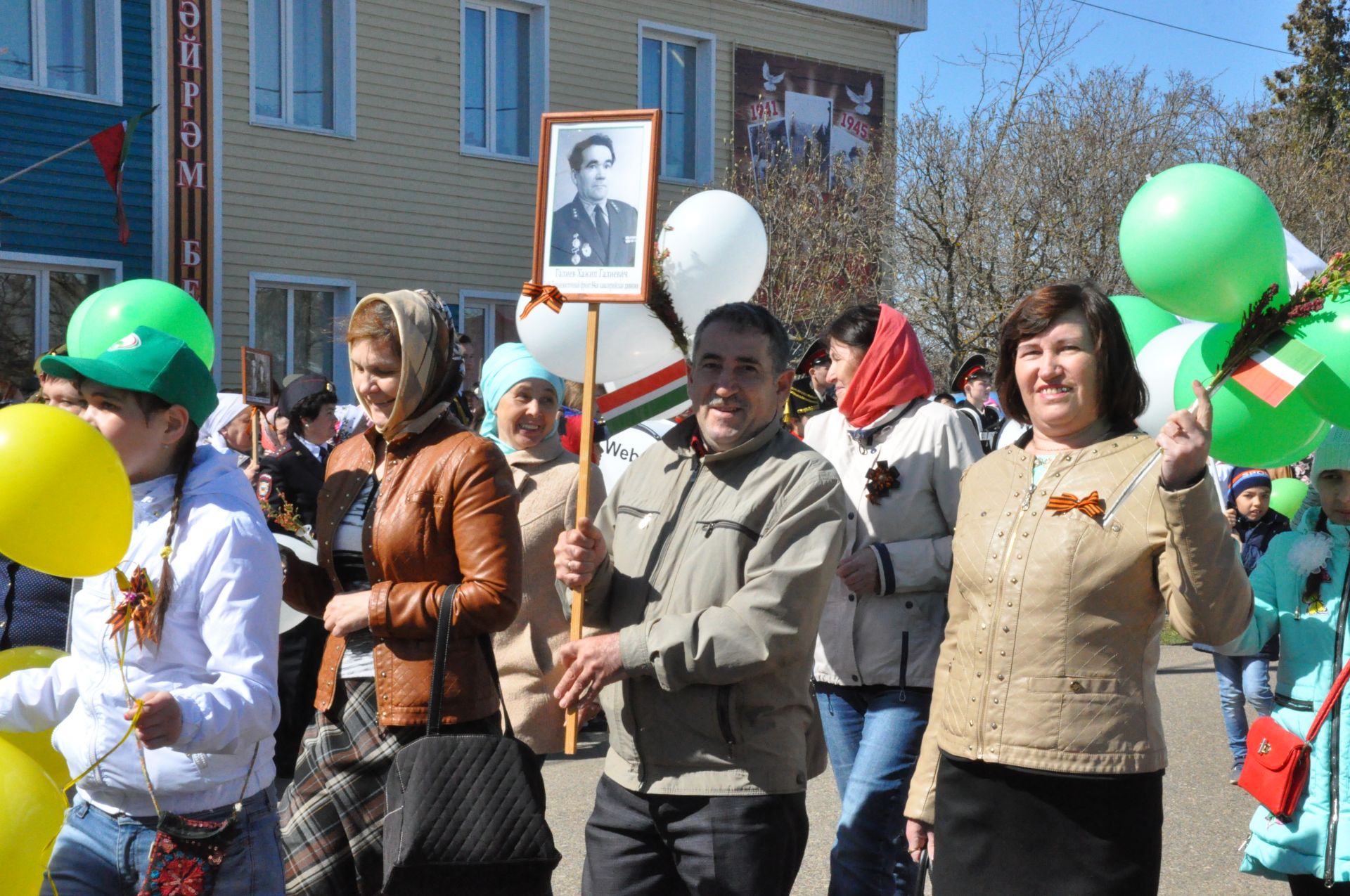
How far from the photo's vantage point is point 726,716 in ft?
10.6

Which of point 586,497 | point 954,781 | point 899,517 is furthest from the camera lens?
point 899,517

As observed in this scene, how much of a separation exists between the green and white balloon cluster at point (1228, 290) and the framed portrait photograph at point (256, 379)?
4853mm

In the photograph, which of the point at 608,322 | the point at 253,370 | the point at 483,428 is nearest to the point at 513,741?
the point at 608,322

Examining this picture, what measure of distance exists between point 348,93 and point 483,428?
35.8ft

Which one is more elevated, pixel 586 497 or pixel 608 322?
pixel 608 322

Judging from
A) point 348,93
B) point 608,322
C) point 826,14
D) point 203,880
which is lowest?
point 203,880

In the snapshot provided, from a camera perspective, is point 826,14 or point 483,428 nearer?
point 483,428

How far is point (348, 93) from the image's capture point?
1559 centimetres

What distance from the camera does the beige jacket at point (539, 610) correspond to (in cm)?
460

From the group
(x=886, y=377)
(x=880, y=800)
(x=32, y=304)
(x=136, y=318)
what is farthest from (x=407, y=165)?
(x=880, y=800)

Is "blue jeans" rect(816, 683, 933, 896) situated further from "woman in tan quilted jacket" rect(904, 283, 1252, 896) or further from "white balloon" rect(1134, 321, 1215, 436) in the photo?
"white balloon" rect(1134, 321, 1215, 436)

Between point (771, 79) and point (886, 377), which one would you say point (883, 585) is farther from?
point (771, 79)

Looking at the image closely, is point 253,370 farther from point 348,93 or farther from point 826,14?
point 826,14

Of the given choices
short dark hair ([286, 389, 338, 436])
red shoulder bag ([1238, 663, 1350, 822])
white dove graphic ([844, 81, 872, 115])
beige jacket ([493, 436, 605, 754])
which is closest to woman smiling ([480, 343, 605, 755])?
beige jacket ([493, 436, 605, 754])
